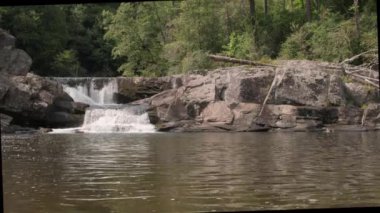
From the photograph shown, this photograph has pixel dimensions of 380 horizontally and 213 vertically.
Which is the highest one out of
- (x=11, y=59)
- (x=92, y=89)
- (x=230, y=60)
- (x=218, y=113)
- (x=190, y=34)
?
(x=190, y=34)

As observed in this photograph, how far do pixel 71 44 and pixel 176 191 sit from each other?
38.9 meters

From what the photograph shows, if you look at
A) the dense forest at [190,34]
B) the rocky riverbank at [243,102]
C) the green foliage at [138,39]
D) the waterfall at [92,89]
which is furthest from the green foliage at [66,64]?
the rocky riverbank at [243,102]

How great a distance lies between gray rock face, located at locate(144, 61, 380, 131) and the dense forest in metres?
3.97

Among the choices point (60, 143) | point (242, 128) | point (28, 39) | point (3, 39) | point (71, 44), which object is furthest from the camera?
point (71, 44)

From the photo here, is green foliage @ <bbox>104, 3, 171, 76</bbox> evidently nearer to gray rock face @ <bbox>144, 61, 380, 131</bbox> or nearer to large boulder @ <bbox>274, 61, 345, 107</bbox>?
gray rock face @ <bbox>144, 61, 380, 131</bbox>

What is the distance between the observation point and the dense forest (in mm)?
34500

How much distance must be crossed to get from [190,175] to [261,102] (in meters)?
15.4

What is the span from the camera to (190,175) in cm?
1205

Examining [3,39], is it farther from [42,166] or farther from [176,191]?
[176,191]

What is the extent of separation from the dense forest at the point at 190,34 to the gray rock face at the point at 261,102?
13.0 feet

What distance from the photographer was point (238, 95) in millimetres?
27406

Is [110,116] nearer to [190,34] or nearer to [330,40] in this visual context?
[190,34]

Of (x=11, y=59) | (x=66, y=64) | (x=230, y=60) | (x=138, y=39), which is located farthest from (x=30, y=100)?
(x=66, y=64)

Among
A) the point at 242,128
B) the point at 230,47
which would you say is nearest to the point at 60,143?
the point at 242,128
